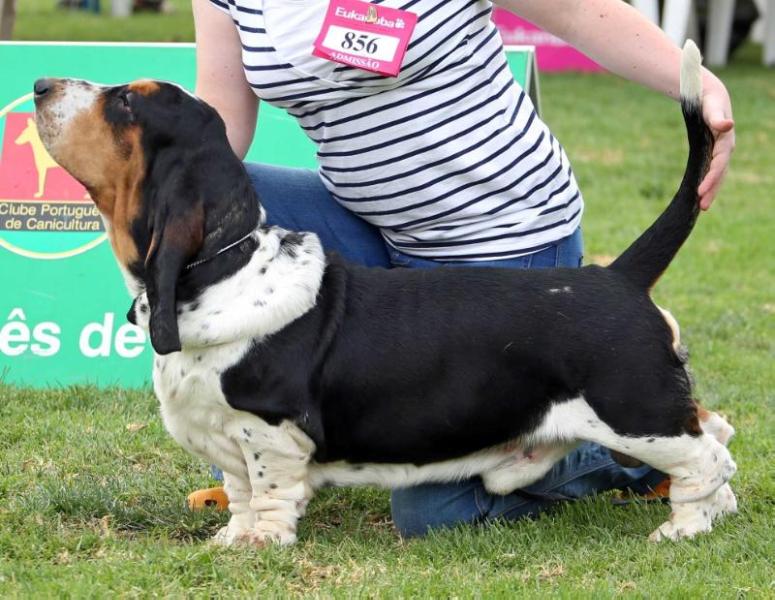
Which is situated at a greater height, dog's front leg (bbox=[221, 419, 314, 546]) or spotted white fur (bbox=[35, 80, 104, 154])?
spotted white fur (bbox=[35, 80, 104, 154])

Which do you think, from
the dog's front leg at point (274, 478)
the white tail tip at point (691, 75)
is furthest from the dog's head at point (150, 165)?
the white tail tip at point (691, 75)

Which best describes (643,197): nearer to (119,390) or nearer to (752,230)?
(752,230)

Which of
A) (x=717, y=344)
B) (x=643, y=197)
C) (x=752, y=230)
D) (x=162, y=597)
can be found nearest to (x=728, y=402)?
(x=717, y=344)

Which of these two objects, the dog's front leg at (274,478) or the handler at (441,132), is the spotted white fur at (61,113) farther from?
the dog's front leg at (274,478)

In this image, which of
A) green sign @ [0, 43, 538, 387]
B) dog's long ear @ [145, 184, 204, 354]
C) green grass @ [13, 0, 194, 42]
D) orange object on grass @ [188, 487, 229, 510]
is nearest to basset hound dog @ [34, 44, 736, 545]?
dog's long ear @ [145, 184, 204, 354]

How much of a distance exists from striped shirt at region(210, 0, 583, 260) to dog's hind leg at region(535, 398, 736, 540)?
2.17 feet

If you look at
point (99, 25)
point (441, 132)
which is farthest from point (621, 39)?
point (99, 25)

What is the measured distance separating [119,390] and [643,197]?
217 inches

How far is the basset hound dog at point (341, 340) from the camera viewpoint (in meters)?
3.15

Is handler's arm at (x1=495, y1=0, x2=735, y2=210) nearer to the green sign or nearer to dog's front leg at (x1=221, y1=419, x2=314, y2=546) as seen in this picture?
dog's front leg at (x1=221, y1=419, x2=314, y2=546)

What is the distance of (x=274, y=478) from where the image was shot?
10.9ft

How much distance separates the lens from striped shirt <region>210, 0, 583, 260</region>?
3.59 m

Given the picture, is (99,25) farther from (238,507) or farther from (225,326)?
(225,326)

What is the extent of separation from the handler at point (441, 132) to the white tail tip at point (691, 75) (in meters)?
0.22
